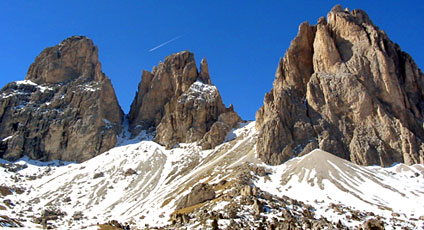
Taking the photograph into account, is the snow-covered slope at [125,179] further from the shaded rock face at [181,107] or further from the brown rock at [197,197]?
the shaded rock face at [181,107]

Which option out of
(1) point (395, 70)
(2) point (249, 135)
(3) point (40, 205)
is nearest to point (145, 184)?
(3) point (40, 205)

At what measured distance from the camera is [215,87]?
180500mm

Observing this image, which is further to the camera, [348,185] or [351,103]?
[351,103]

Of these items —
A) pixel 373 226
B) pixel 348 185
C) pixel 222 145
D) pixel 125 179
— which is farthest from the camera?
pixel 222 145

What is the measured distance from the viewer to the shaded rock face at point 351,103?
368ft

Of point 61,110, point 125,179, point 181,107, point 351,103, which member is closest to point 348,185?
point 351,103

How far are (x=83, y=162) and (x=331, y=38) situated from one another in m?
119

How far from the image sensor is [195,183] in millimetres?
115312

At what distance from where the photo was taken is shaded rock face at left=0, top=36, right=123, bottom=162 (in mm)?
168125

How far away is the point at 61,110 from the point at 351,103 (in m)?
135

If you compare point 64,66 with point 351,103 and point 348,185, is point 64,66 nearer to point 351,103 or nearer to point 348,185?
point 351,103

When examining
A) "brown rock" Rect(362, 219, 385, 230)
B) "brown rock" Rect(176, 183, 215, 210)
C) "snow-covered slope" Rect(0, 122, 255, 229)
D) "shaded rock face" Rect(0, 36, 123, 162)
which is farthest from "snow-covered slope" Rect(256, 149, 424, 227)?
"shaded rock face" Rect(0, 36, 123, 162)

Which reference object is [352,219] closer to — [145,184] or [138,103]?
[145,184]

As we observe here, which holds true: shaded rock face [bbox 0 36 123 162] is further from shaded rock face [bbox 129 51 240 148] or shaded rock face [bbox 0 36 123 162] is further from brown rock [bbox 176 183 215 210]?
brown rock [bbox 176 183 215 210]
